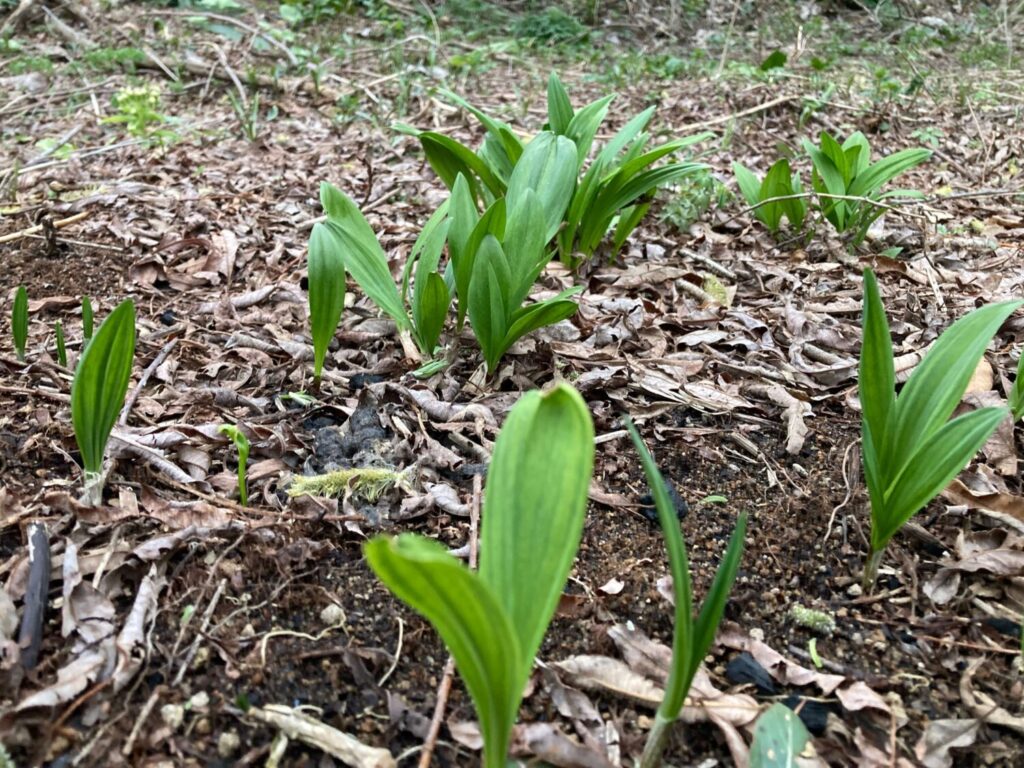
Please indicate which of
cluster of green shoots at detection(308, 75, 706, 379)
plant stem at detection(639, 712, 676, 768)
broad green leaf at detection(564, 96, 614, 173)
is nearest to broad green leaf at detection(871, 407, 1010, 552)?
plant stem at detection(639, 712, 676, 768)

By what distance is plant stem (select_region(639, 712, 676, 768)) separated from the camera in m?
1.04

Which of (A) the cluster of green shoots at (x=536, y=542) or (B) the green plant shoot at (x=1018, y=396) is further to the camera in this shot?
(B) the green plant shoot at (x=1018, y=396)

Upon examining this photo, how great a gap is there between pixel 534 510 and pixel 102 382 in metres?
0.87

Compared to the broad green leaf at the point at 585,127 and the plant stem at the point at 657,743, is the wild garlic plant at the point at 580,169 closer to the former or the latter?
the broad green leaf at the point at 585,127

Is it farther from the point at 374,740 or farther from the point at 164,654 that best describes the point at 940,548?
the point at 164,654

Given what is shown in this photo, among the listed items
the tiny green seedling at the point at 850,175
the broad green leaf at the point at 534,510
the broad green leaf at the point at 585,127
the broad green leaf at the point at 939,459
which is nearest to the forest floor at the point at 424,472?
the tiny green seedling at the point at 850,175

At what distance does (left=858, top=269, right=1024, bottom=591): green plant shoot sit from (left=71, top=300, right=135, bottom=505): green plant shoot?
1.24 meters

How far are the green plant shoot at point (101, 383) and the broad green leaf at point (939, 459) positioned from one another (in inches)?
52.3

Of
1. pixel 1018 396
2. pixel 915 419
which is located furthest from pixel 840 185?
pixel 915 419

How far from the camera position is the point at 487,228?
191 centimetres

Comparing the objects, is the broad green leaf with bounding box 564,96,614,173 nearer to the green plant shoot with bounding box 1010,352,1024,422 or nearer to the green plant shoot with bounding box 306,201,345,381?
the green plant shoot with bounding box 306,201,345,381

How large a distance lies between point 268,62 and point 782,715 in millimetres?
5113

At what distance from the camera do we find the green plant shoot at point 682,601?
907 mm

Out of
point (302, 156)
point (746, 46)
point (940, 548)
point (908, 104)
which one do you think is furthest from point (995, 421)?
point (746, 46)
